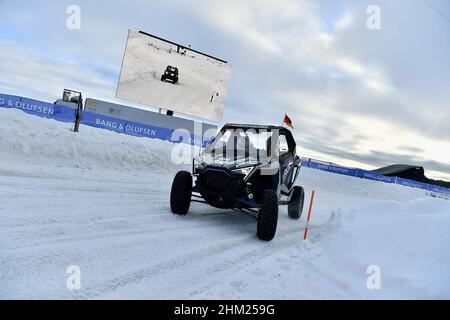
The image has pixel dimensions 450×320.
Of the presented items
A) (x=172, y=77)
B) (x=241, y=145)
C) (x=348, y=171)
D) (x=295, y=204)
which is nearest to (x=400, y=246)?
(x=241, y=145)

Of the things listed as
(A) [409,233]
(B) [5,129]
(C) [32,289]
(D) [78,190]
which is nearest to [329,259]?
(A) [409,233]

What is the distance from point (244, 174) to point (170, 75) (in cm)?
2121

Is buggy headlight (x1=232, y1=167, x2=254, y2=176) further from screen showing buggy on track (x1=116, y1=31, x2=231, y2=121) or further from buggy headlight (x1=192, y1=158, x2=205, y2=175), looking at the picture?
screen showing buggy on track (x1=116, y1=31, x2=231, y2=121)

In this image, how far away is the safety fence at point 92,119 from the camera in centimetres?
1806

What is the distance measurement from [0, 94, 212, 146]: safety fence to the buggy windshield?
10320 millimetres

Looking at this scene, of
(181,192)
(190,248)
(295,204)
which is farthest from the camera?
(295,204)

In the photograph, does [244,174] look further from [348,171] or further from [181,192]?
[348,171]

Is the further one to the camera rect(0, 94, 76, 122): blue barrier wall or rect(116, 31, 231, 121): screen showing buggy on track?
rect(116, 31, 231, 121): screen showing buggy on track

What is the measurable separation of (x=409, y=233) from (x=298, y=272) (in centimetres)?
159

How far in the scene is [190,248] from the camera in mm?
4086

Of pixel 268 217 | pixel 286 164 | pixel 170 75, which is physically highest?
pixel 170 75

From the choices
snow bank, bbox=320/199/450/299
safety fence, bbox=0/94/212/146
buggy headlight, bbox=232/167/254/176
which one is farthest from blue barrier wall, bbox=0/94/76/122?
snow bank, bbox=320/199/450/299

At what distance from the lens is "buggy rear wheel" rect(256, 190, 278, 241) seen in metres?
4.74
